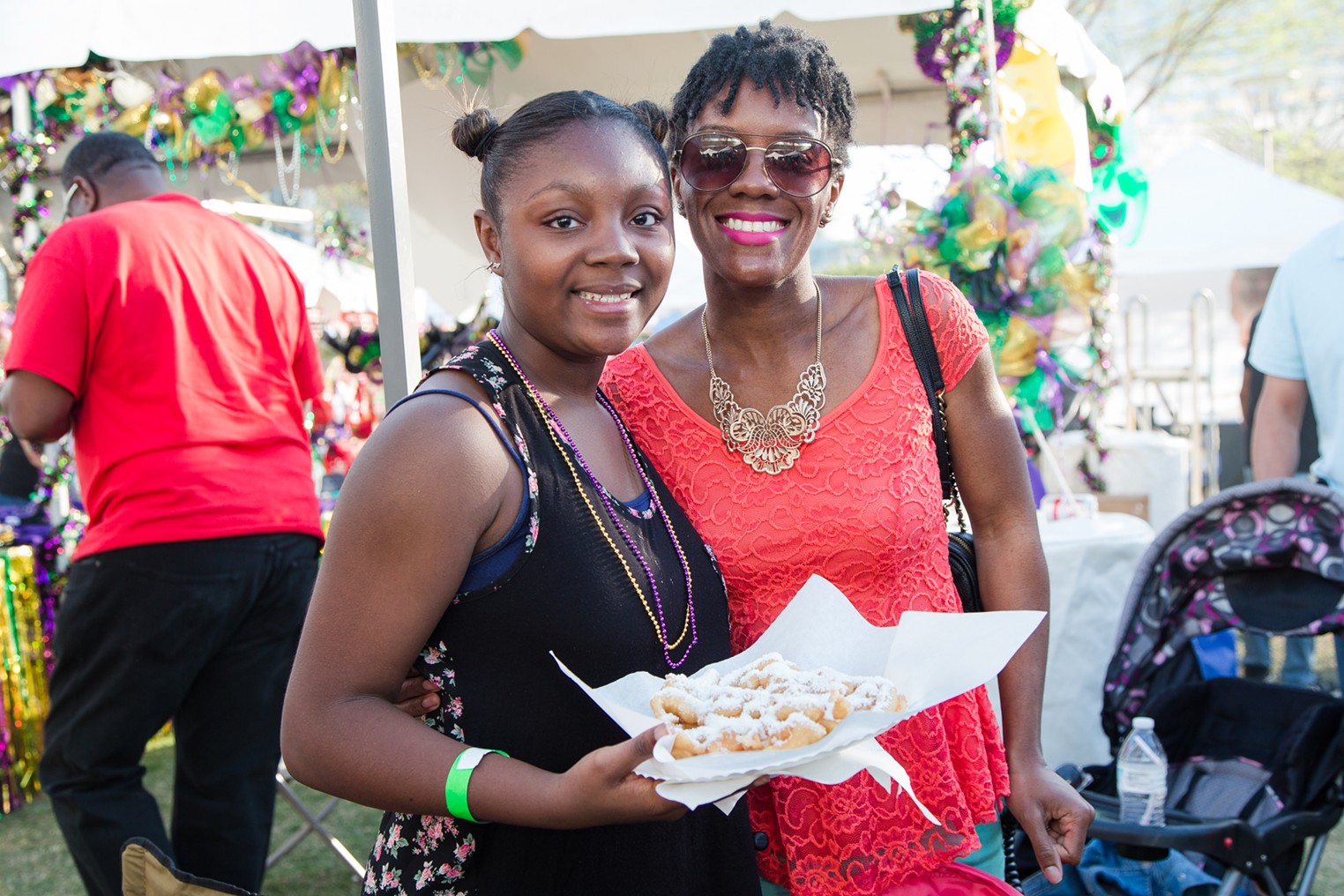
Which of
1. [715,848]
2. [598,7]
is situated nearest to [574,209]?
[715,848]

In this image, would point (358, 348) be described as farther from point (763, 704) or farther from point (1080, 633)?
point (763, 704)

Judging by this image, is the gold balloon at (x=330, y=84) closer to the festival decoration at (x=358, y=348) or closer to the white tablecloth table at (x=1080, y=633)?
the festival decoration at (x=358, y=348)

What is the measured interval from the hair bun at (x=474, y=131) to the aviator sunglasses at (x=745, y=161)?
362 millimetres

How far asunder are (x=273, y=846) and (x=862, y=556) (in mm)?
3525

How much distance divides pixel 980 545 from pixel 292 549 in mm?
2113

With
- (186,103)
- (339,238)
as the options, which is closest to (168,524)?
(186,103)

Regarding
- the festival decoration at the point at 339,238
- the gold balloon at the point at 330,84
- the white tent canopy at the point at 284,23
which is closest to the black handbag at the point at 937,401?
the white tent canopy at the point at 284,23

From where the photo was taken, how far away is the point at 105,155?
3389 mm

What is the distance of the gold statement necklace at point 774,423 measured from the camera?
174 centimetres

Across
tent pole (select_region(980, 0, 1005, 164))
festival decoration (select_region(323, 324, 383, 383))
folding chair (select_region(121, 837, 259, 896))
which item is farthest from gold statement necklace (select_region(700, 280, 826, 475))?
festival decoration (select_region(323, 324, 383, 383))

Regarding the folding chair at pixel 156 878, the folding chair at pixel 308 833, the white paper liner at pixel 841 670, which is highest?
the white paper liner at pixel 841 670

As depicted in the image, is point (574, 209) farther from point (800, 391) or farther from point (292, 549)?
point (292, 549)

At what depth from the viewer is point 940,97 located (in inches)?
247

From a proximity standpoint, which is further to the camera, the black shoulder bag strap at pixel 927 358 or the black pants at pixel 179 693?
the black pants at pixel 179 693
